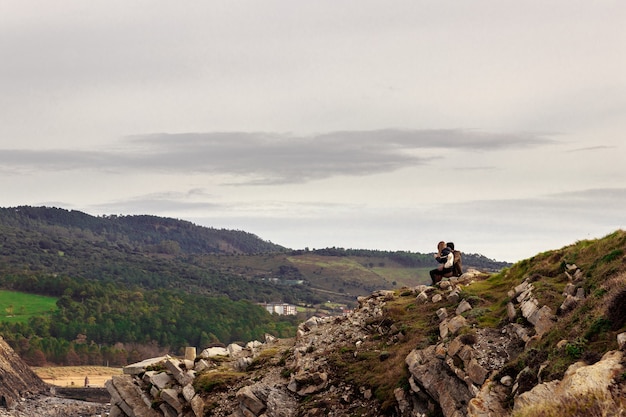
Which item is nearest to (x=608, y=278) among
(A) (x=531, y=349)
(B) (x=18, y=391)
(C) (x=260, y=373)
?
(A) (x=531, y=349)

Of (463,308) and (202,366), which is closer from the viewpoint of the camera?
(463,308)

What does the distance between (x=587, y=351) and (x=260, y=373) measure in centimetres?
2443

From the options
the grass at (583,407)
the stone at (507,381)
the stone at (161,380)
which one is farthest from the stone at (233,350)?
the grass at (583,407)

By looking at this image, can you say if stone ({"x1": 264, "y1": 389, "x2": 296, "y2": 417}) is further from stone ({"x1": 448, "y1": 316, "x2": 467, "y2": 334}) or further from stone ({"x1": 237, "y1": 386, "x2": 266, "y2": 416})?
stone ({"x1": 448, "y1": 316, "x2": 467, "y2": 334})

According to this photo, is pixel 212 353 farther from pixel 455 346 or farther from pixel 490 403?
pixel 490 403

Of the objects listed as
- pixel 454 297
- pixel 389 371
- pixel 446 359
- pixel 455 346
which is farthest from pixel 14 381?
pixel 455 346

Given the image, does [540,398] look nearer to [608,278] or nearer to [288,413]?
[608,278]

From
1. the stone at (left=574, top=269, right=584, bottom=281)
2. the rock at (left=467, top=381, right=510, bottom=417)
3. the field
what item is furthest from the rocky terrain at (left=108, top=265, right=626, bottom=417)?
the field

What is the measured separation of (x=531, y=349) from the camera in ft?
102

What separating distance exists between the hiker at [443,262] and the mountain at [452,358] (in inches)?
49.6

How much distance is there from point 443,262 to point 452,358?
1531cm

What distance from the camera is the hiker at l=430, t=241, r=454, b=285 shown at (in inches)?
1973

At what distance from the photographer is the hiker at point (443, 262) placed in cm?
5012

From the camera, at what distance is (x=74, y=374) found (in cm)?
18525
